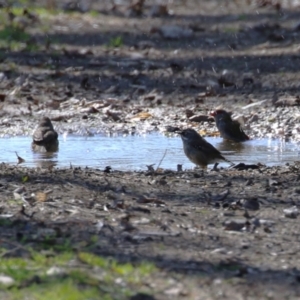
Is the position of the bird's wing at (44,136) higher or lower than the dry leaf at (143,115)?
lower

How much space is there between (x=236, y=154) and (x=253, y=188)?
118 inches

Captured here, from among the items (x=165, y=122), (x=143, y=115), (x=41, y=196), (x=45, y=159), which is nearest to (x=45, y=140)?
(x=45, y=159)

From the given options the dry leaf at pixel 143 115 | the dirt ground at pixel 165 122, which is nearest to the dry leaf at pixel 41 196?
the dirt ground at pixel 165 122

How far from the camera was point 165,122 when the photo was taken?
13.7 metres

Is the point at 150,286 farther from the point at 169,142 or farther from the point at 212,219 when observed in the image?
the point at 169,142

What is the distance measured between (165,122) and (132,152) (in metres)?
2.04

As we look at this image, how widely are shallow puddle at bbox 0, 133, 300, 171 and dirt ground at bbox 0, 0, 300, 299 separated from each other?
0.48 meters

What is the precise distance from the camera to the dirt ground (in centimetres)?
662

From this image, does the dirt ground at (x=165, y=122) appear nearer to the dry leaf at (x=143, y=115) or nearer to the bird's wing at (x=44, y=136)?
the dry leaf at (x=143, y=115)

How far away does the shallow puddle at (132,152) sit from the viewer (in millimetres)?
11094

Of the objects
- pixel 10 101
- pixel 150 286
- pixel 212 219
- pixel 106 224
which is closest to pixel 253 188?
pixel 212 219

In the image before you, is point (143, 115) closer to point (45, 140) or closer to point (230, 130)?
point (230, 130)

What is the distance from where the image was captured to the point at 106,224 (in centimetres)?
730

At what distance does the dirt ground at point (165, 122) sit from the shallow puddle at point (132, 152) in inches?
18.9
